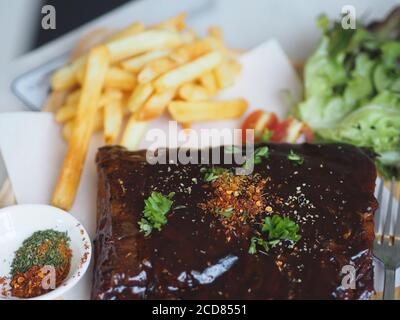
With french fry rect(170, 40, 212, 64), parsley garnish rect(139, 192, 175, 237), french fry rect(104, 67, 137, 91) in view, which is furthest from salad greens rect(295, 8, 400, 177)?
parsley garnish rect(139, 192, 175, 237)

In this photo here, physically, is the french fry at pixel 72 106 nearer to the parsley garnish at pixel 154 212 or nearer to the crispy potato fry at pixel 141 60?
the crispy potato fry at pixel 141 60

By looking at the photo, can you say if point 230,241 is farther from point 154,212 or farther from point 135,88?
point 135,88

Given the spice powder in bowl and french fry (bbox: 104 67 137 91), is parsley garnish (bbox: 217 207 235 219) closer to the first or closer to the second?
the spice powder in bowl

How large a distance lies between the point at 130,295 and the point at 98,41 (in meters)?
2.57

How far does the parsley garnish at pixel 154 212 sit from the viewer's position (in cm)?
327

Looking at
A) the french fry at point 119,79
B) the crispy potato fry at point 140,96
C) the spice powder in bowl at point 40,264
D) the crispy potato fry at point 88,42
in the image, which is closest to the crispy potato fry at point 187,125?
the crispy potato fry at point 140,96

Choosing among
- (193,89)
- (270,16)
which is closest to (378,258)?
(193,89)

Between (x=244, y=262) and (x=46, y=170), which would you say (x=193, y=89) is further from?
(x=244, y=262)

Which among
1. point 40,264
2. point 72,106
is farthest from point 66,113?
point 40,264

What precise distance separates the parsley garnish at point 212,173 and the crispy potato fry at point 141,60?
1218 millimetres

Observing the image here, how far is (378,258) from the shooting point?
A: 3.60 metres

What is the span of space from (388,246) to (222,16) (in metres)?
3.13

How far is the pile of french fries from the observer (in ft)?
13.7

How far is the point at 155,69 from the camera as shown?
4.27 metres
